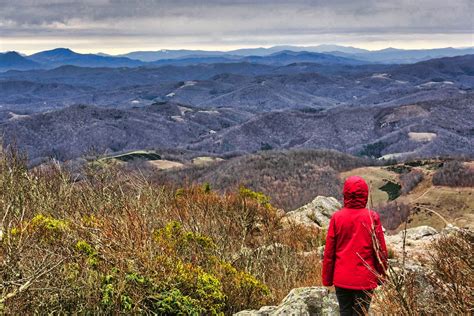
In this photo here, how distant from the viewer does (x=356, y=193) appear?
634cm

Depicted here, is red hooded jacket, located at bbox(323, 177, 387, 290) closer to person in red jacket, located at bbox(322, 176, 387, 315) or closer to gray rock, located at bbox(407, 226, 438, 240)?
person in red jacket, located at bbox(322, 176, 387, 315)

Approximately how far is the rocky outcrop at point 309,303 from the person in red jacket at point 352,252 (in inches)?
16.0

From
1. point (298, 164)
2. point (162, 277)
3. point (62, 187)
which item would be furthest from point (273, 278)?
point (298, 164)

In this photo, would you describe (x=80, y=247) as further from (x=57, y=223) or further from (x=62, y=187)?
(x=62, y=187)

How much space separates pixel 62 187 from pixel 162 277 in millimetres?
6285

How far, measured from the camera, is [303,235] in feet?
45.0

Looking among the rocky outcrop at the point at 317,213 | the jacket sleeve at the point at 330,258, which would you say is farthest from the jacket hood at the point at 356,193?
the rocky outcrop at the point at 317,213

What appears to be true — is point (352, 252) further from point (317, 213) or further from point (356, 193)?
point (317, 213)

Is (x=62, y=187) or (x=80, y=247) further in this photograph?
(x=62, y=187)

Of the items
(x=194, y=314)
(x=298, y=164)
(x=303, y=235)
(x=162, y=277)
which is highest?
(x=162, y=277)

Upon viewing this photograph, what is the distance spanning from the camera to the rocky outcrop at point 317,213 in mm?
18703

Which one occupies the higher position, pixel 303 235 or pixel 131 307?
pixel 131 307

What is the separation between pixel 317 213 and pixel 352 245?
13647mm

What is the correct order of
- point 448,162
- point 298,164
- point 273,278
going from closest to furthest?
point 273,278, point 448,162, point 298,164
